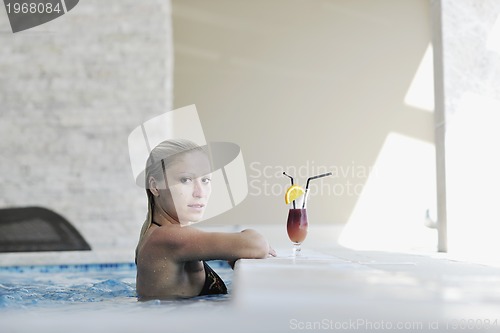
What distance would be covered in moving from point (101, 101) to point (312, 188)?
2.62 metres

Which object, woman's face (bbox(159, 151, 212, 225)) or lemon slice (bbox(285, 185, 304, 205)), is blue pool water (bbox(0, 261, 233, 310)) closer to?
woman's face (bbox(159, 151, 212, 225))

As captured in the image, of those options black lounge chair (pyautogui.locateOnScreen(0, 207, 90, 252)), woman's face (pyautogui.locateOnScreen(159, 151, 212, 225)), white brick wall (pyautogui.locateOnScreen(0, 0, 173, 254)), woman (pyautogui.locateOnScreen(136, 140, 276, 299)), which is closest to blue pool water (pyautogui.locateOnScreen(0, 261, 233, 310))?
woman (pyautogui.locateOnScreen(136, 140, 276, 299))

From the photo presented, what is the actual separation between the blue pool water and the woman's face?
10.1 inches

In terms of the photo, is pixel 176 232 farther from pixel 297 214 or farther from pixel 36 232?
pixel 36 232

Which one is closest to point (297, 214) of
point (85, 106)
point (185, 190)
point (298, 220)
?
point (298, 220)

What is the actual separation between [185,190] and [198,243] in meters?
0.20

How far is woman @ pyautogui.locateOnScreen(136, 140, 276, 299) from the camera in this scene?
5.77ft

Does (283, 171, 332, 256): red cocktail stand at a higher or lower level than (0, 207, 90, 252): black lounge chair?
higher

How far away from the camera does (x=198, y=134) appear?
670 centimetres

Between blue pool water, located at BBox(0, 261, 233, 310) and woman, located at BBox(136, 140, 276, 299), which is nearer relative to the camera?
woman, located at BBox(136, 140, 276, 299)

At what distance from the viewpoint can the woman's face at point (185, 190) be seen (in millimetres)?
1829

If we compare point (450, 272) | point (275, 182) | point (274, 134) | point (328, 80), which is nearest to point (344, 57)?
point (328, 80)

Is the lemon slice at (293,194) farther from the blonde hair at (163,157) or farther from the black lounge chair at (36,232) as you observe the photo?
the black lounge chair at (36,232)

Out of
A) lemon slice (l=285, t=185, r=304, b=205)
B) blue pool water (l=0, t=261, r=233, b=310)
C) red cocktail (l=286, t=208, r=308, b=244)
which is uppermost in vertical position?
lemon slice (l=285, t=185, r=304, b=205)
